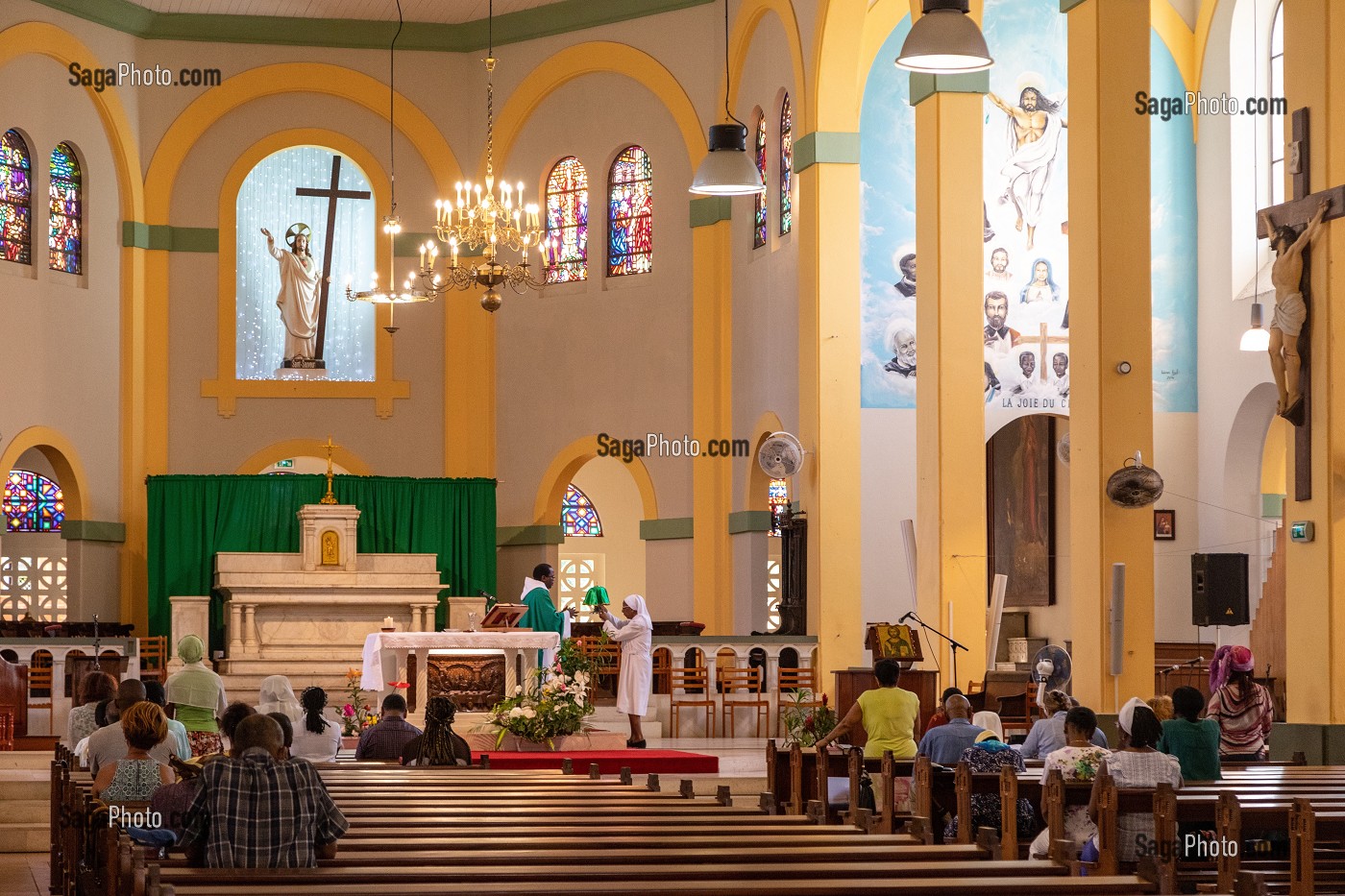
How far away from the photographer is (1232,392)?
714 inches

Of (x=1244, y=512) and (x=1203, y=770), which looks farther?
(x=1244, y=512)

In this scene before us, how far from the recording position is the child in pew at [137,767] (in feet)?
23.0

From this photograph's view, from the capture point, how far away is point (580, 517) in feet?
87.9

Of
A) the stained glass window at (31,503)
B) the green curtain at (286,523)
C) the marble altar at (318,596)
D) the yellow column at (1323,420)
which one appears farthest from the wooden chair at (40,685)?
the yellow column at (1323,420)

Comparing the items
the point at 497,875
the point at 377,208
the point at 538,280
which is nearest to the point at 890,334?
the point at 538,280

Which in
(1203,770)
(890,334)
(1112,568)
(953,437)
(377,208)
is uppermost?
(377,208)

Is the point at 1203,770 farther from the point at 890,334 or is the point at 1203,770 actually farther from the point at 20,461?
the point at 20,461

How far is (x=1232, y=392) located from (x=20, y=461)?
13.8 m

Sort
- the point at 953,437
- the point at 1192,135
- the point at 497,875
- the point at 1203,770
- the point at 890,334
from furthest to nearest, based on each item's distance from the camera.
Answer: the point at 1192,135, the point at 890,334, the point at 953,437, the point at 1203,770, the point at 497,875

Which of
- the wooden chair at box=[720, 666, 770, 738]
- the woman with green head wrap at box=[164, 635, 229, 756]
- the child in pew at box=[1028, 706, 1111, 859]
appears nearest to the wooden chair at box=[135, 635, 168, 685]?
the wooden chair at box=[720, 666, 770, 738]

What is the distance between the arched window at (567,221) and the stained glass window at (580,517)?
5132 mm

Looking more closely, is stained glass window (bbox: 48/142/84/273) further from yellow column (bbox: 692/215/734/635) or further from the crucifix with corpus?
yellow column (bbox: 692/215/734/635)

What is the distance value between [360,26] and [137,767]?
656 inches

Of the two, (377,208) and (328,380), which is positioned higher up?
(377,208)
